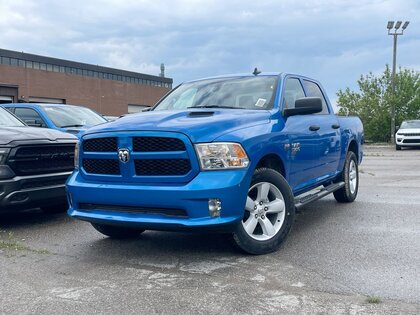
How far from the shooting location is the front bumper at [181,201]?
429cm

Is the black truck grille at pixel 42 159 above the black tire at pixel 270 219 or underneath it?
above

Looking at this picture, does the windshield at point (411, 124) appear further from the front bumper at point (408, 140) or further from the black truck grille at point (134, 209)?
the black truck grille at point (134, 209)

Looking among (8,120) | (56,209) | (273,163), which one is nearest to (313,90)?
(273,163)

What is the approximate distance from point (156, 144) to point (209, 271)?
1231 millimetres

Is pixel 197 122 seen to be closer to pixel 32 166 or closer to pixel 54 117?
pixel 32 166

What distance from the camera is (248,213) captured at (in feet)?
15.7

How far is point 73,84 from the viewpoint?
61.7 meters

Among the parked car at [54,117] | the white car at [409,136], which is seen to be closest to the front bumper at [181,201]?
the parked car at [54,117]

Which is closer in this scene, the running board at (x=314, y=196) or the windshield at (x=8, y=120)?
the running board at (x=314, y=196)

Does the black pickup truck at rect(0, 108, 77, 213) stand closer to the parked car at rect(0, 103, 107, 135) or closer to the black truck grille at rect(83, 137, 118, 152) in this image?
the black truck grille at rect(83, 137, 118, 152)

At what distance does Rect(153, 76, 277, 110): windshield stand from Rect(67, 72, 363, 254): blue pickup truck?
1 cm

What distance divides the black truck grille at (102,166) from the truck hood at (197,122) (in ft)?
0.98

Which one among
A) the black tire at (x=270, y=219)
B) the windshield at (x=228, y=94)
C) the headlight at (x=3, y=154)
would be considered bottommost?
the black tire at (x=270, y=219)

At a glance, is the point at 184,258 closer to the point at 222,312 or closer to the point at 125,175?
the point at 125,175
